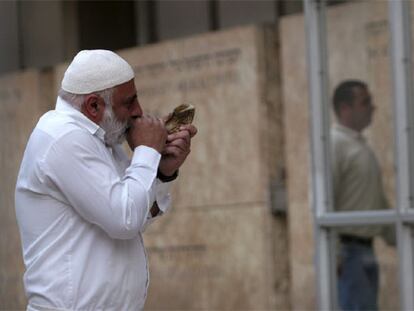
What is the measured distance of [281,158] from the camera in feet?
38.3

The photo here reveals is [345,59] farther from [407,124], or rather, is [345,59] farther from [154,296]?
[154,296]

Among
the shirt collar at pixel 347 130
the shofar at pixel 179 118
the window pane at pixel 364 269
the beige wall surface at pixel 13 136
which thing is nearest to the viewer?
the shofar at pixel 179 118

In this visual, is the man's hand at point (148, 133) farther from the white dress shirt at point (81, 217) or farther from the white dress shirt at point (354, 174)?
the white dress shirt at point (354, 174)

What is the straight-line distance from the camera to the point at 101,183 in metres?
3.87

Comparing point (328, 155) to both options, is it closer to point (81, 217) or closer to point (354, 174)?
point (354, 174)

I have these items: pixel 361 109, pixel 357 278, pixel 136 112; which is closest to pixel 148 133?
pixel 136 112

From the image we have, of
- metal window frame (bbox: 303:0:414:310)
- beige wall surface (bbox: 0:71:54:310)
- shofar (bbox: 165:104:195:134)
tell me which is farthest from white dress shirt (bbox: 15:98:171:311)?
beige wall surface (bbox: 0:71:54:310)

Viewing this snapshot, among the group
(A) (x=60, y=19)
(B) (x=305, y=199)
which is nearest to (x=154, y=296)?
(B) (x=305, y=199)

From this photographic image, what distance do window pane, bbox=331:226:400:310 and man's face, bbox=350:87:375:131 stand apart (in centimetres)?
71

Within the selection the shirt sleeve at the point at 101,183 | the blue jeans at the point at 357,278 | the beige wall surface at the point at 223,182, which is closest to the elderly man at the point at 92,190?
the shirt sleeve at the point at 101,183

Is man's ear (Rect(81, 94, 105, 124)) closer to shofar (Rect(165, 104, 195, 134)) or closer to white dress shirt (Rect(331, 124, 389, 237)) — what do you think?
shofar (Rect(165, 104, 195, 134))

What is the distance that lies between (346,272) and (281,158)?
3352 millimetres

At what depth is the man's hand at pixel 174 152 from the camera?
4082mm

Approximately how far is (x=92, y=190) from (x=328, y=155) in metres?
4.60
